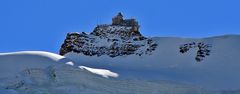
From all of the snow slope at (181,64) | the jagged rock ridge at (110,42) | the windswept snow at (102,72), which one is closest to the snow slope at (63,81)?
the windswept snow at (102,72)

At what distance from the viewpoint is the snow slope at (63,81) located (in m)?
46.9

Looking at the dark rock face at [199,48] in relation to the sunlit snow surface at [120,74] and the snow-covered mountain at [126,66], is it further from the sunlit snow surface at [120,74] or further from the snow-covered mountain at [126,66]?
the sunlit snow surface at [120,74]

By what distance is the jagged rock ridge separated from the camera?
5647 cm

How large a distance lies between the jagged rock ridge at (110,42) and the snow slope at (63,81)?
756 cm

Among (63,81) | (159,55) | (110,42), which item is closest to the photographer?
(63,81)

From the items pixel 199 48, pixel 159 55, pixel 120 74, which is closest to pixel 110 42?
pixel 159 55

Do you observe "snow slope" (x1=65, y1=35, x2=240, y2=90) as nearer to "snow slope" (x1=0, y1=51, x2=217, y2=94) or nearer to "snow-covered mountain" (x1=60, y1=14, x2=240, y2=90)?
"snow-covered mountain" (x1=60, y1=14, x2=240, y2=90)

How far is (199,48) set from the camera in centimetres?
5506

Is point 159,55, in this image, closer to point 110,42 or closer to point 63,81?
point 110,42

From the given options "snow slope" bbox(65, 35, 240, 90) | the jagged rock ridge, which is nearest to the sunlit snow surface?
"snow slope" bbox(65, 35, 240, 90)

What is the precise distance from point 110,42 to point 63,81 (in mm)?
11744

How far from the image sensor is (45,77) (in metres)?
47.3

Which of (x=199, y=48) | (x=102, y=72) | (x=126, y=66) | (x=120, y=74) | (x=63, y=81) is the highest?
(x=199, y=48)

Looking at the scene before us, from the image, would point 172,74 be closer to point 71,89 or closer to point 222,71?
point 222,71
